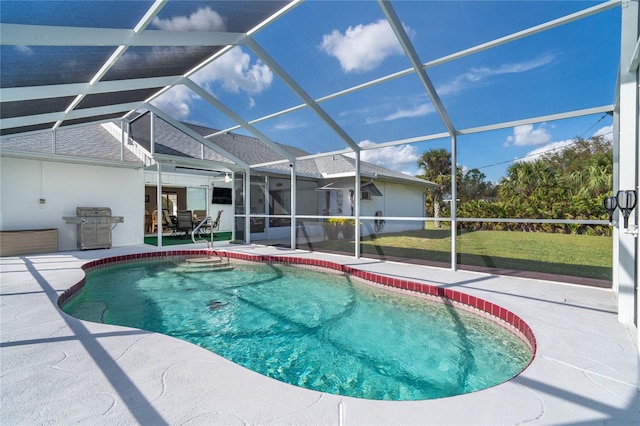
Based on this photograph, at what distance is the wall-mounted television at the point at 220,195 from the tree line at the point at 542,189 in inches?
395

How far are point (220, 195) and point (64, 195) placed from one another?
6326 millimetres

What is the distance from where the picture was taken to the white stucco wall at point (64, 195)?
8008 mm

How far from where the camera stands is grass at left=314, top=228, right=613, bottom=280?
6680mm

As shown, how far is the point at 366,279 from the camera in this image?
→ 612cm

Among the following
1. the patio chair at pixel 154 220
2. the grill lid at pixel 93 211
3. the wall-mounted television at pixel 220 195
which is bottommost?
the patio chair at pixel 154 220

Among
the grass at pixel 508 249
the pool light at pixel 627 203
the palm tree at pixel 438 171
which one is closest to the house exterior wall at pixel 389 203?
the grass at pixel 508 249

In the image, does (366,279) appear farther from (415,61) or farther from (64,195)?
(64,195)

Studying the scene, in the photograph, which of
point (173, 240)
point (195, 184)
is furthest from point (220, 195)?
point (173, 240)

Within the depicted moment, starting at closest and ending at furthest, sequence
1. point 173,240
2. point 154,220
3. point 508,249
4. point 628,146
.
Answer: point 628,146 → point 508,249 → point 173,240 → point 154,220

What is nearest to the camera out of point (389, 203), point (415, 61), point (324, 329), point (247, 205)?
point (324, 329)

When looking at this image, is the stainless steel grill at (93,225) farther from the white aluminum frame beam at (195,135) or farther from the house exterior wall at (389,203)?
the house exterior wall at (389,203)

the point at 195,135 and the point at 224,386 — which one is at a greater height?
the point at 195,135

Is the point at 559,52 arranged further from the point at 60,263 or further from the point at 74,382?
the point at 60,263

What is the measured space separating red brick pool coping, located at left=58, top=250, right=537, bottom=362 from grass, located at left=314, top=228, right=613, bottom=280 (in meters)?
2.01
